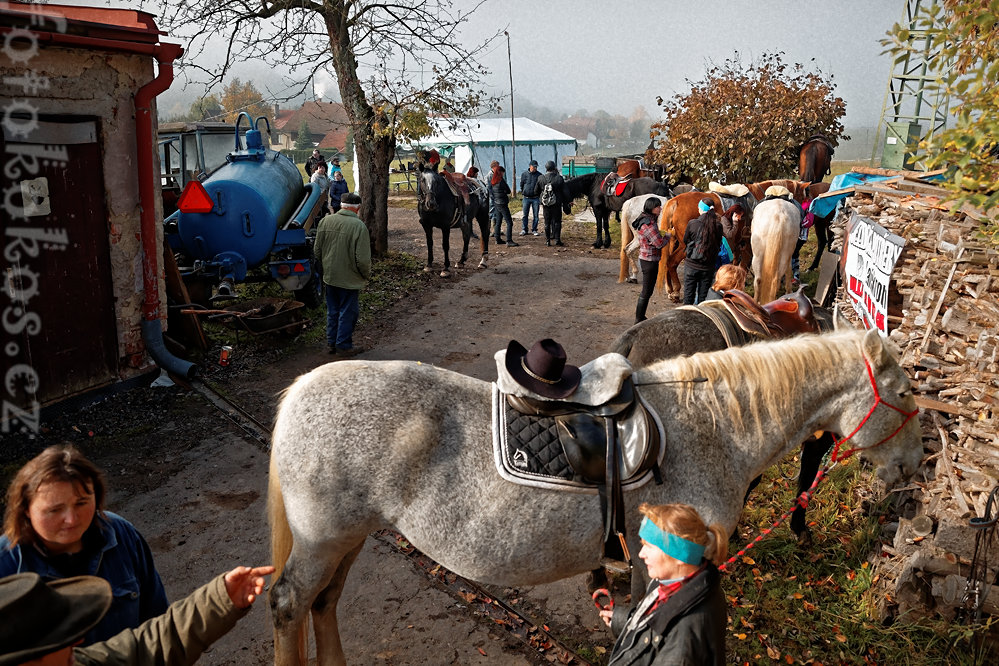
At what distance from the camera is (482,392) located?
3.21 m

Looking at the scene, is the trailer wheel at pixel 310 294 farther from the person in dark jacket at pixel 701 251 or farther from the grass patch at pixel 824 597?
the grass patch at pixel 824 597

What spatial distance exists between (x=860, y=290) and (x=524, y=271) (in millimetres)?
8194

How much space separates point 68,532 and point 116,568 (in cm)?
28

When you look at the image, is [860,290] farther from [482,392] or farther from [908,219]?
[482,392]

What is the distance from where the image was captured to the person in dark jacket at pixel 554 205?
611 inches

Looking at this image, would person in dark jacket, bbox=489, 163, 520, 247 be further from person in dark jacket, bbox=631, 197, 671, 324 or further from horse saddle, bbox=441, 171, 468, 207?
person in dark jacket, bbox=631, 197, 671, 324

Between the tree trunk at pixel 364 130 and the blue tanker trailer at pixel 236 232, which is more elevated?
the tree trunk at pixel 364 130

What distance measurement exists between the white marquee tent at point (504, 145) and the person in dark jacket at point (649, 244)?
19.0m

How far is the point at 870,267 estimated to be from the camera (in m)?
5.60

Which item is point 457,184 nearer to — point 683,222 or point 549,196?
point 549,196

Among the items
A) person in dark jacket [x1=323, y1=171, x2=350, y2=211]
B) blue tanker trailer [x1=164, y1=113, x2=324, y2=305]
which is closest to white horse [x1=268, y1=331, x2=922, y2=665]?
blue tanker trailer [x1=164, y1=113, x2=324, y2=305]

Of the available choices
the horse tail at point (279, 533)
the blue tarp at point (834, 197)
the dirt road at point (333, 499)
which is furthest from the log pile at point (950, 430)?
the blue tarp at point (834, 197)

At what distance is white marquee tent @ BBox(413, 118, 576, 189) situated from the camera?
29141 mm

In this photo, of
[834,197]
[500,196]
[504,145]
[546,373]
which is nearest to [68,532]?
[546,373]
